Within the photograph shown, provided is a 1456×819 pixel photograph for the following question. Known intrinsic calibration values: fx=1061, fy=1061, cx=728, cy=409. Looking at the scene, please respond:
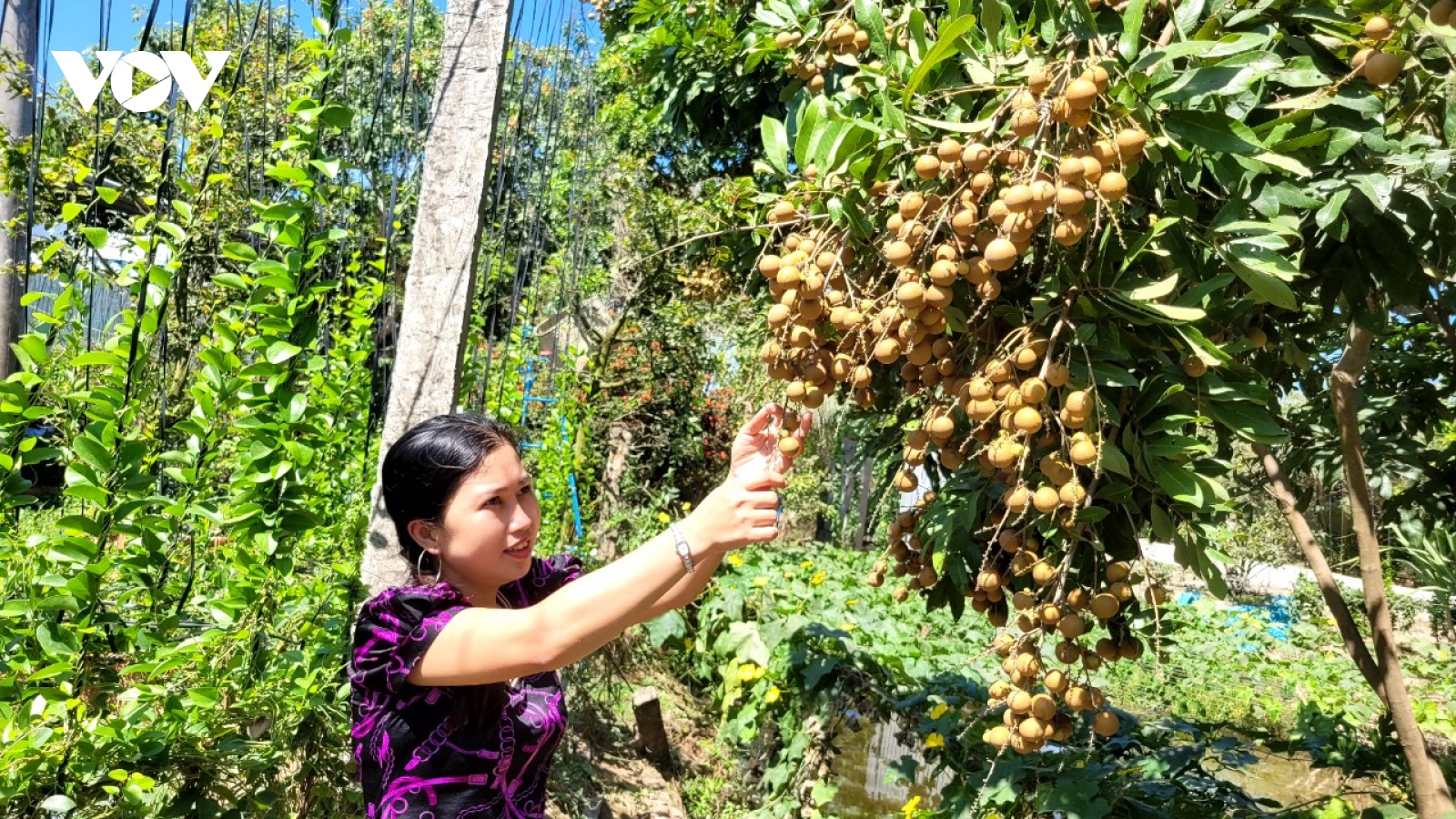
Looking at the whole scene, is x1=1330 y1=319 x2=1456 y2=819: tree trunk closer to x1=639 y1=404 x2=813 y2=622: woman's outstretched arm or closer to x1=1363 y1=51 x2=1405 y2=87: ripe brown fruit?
x1=1363 y1=51 x2=1405 y2=87: ripe brown fruit

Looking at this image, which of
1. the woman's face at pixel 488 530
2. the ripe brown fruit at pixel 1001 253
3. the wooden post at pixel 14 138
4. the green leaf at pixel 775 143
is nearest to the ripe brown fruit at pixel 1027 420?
the ripe brown fruit at pixel 1001 253

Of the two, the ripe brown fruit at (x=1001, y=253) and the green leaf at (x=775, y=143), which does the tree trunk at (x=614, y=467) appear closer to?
the green leaf at (x=775, y=143)

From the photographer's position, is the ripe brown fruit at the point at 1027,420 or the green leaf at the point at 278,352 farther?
the green leaf at the point at 278,352

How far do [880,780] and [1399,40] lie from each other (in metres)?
3.73

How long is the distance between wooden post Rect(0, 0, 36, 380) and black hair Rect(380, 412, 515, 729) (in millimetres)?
4627

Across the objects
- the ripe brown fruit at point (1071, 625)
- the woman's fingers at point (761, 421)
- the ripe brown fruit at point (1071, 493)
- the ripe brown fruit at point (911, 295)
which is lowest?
the ripe brown fruit at point (1071, 625)

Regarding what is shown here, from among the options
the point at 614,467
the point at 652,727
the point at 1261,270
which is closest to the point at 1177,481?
the point at 1261,270

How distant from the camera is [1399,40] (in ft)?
3.55

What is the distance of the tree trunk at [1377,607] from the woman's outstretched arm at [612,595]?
4.06 ft

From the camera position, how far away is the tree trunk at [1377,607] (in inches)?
72.6

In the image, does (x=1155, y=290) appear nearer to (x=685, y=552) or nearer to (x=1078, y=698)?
(x=1078, y=698)

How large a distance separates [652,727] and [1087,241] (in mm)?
3542

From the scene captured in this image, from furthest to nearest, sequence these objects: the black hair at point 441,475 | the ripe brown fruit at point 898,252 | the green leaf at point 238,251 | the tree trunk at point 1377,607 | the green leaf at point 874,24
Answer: the tree trunk at point 1377,607 → the green leaf at point 238,251 → the black hair at point 441,475 → the green leaf at point 874,24 → the ripe brown fruit at point 898,252

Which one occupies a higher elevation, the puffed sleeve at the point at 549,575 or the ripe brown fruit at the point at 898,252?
the ripe brown fruit at the point at 898,252
